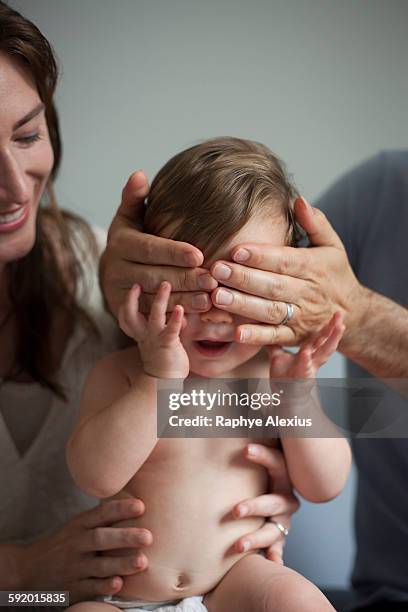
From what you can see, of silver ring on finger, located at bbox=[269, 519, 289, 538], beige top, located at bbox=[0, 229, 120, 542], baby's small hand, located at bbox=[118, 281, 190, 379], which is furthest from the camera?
beige top, located at bbox=[0, 229, 120, 542]

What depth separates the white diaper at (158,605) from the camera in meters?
0.70

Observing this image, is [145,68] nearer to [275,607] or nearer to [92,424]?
[92,424]

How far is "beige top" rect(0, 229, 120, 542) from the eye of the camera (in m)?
0.90

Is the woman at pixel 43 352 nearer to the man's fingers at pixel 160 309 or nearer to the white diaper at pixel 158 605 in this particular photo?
the white diaper at pixel 158 605

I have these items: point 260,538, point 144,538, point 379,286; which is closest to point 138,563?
point 144,538

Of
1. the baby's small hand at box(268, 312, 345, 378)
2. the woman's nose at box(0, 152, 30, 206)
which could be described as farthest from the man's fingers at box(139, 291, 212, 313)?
the woman's nose at box(0, 152, 30, 206)

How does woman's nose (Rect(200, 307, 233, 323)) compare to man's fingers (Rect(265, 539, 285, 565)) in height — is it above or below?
above

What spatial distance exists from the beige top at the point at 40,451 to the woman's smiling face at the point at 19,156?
173mm

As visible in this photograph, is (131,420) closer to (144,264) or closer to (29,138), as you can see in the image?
(144,264)

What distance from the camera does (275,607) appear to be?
2.13 ft

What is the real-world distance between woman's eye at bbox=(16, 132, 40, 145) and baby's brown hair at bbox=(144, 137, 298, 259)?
14 cm

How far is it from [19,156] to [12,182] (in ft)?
0.11

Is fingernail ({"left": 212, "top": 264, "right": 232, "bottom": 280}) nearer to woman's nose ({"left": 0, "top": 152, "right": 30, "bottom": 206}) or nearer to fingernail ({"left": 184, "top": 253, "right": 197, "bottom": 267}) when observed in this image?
fingernail ({"left": 184, "top": 253, "right": 197, "bottom": 267})

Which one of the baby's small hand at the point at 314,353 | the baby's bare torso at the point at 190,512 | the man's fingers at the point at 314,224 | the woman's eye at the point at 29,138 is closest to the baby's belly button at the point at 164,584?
the baby's bare torso at the point at 190,512
